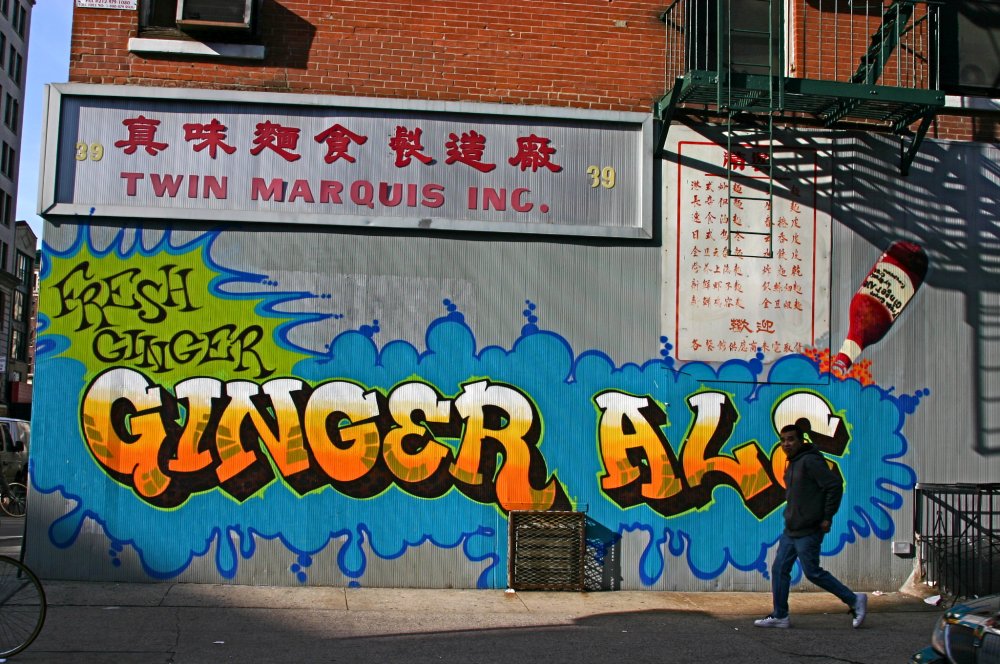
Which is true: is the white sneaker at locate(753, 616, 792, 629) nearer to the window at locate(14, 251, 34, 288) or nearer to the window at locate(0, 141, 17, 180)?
the window at locate(0, 141, 17, 180)

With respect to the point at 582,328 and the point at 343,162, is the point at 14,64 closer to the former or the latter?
the point at 343,162

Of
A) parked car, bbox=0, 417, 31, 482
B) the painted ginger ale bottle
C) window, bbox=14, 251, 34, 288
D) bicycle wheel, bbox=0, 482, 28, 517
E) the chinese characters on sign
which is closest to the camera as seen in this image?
the chinese characters on sign

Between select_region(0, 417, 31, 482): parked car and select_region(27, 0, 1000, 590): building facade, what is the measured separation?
11064mm

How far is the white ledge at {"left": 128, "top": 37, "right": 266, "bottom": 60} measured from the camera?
9.84 m

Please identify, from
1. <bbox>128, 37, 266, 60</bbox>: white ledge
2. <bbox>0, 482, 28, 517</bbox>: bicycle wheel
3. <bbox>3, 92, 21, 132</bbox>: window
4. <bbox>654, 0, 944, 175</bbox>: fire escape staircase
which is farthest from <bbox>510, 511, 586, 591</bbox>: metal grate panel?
<bbox>3, 92, 21, 132</bbox>: window

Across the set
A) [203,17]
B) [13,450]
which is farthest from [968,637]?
[13,450]

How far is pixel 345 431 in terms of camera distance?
962 centimetres

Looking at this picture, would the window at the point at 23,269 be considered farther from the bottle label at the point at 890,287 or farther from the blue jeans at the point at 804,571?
the blue jeans at the point at 804,571

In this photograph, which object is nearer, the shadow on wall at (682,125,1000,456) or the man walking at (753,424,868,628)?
the man walking at (753,424,868,628)

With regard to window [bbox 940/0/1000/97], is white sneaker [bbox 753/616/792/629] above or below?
below

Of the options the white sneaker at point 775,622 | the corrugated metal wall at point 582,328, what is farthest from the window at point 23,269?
the white sneaker at point 775,622

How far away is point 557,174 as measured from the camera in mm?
10164

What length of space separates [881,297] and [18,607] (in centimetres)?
874

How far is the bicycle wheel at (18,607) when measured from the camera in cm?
661
